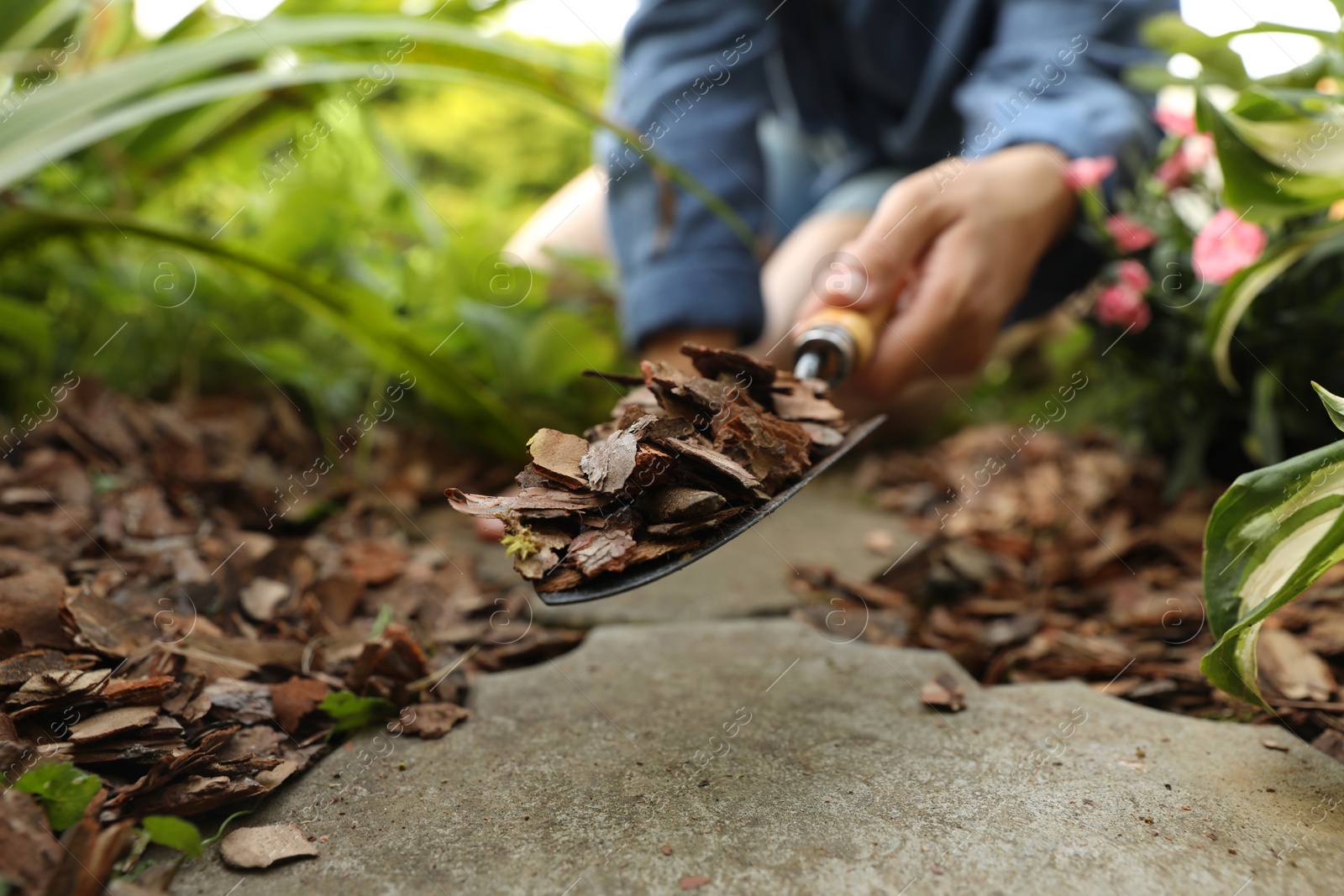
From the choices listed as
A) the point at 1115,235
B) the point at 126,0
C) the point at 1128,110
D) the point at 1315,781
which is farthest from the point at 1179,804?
the point at 126,0

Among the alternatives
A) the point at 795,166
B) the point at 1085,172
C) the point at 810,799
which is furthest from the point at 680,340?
the point at 795,166

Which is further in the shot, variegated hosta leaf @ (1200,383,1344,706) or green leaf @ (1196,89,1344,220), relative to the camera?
green leaf @ (1196,89,1344,220)

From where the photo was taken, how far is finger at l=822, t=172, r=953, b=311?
3.92ft

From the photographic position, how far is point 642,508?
0.78 metres

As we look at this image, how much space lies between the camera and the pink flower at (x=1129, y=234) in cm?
150

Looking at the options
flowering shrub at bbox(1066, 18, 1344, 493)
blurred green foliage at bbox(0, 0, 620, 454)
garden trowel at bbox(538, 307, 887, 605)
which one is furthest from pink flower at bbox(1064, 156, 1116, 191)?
blurred green foliage at bbox(0, 0, 620, 454)

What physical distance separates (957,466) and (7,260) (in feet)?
6.47

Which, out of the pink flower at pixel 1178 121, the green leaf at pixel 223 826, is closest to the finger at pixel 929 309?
the pink flower at pixel 1178 121

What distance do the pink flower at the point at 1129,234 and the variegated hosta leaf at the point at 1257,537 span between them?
91cm

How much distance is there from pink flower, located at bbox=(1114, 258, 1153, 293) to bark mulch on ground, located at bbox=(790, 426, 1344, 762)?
38 cm

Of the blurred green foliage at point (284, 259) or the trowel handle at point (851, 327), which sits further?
the blurred green foliage at point (284, 259)

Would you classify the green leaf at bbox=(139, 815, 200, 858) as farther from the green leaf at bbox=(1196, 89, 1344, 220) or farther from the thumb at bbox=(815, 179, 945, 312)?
A: the green leaf at bbox=(1196, 89, 1344, 220)

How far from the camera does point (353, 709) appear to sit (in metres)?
0.81

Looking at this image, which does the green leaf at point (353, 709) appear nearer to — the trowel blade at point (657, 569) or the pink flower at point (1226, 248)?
the trowel blade at point (657, 569)
